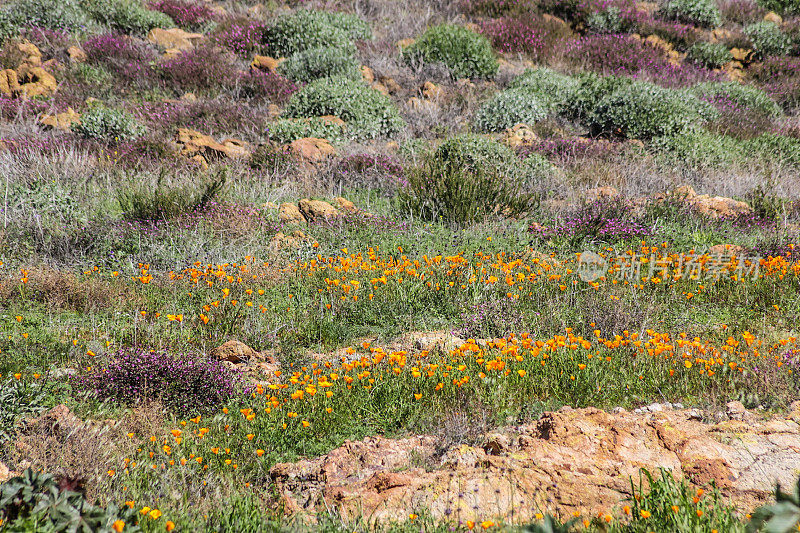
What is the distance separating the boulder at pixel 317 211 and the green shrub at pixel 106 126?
467 cm

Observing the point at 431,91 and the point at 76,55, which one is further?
the point at 76,55

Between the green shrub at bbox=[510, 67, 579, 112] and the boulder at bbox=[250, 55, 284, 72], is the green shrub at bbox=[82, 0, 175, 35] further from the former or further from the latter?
the green shrub at bbox=[510, 67, 579, 112]

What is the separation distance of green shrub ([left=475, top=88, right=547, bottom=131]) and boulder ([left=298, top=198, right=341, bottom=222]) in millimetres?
5202

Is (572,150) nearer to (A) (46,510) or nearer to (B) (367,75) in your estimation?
(B) (367,75)

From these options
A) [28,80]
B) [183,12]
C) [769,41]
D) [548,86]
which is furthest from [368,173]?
[769,41]

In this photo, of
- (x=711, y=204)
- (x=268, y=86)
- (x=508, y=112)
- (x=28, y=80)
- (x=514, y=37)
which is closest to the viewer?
(x=711, y=204)

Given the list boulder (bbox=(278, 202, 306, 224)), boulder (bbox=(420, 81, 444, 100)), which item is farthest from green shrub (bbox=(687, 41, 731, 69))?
boulder (bbox=(278, 202, 306, 224))

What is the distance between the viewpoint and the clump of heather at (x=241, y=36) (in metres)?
14.4

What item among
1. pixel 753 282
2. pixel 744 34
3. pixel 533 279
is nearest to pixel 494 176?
pixel 533 279

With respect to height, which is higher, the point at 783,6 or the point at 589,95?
the point at 783,6

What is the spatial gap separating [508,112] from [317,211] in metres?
5.76

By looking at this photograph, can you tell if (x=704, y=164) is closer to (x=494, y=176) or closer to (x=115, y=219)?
(x=494, y=176)

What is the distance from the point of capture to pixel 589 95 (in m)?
11.9

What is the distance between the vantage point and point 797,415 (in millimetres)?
3180
